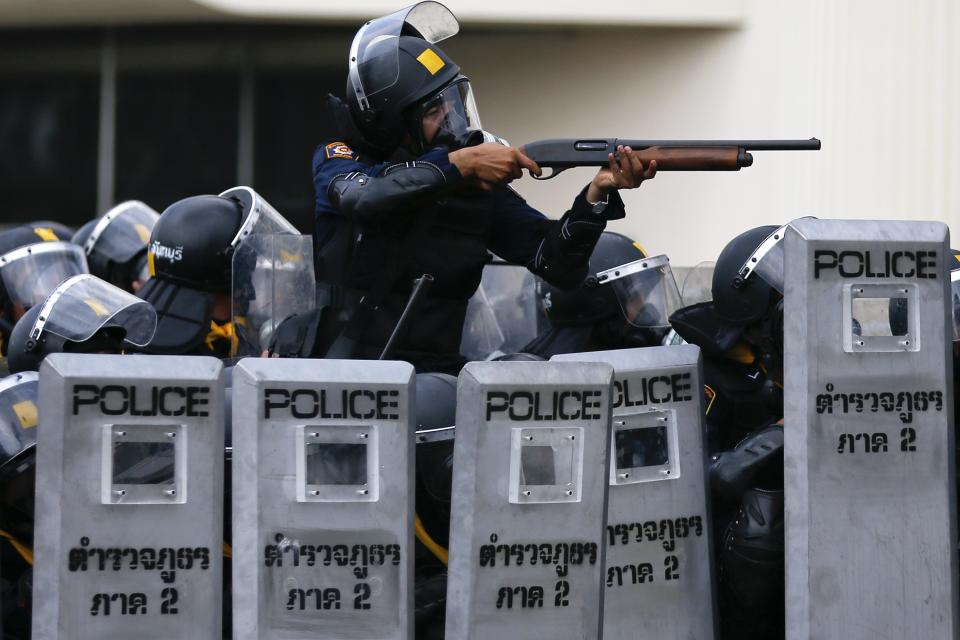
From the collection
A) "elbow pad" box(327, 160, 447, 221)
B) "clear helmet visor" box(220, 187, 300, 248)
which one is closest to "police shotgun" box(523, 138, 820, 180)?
"elbow pad" box(327, 160, 447, 221)

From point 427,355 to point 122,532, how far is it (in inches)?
53.4

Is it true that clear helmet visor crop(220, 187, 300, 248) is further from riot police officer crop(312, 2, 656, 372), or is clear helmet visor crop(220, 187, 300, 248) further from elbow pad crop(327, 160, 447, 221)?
elbow pad crop(327, 160, 447, 221)

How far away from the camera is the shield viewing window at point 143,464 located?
2691 mm

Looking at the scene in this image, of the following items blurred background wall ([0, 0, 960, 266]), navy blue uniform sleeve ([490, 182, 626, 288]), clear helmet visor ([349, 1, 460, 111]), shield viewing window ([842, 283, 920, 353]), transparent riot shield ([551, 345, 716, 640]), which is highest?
blurred background wall ([0, 0, 960, 266])

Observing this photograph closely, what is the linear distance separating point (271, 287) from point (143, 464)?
228 cm

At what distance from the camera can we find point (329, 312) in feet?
13.0

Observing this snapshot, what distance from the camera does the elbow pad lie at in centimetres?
365

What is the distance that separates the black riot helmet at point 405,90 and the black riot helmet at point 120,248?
2863 millimetres

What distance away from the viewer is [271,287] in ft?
16.3

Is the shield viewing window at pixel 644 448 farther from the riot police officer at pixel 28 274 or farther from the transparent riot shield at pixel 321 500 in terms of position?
the riot police officer at pixel 28 274

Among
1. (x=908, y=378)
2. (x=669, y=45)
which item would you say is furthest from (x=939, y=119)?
(x=908, y=378)

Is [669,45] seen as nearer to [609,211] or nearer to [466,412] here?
[609,211]

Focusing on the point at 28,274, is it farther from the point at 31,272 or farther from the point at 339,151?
the point at 339,151

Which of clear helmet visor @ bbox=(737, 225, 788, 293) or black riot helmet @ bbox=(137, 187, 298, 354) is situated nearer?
clear helmet visor @ bbox=(737, 225, 788, 293)
